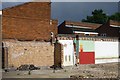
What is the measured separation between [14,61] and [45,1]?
30.9 feet

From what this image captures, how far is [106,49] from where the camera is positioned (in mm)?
48875

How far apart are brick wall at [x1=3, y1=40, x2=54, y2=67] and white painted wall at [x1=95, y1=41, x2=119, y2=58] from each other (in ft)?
35.4

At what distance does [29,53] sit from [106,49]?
54.7ft

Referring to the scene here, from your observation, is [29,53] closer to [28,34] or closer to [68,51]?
[28,34]

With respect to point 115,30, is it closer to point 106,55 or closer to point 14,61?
point 106,55

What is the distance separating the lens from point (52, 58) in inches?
1527

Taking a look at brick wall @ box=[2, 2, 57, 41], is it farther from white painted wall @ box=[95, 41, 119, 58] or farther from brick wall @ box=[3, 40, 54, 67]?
white painted wall @ box=[95, 41, 119, 58]

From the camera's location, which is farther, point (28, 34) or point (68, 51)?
point (68, 51)

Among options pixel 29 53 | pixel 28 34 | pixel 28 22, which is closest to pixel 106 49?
pixel 28 34

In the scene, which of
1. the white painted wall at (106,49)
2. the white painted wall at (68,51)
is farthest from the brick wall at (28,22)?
the white painted wall at (106,49)

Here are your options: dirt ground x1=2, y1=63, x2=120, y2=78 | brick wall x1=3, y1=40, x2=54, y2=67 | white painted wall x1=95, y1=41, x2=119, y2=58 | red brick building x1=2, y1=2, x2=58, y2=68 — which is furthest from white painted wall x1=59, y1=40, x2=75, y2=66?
dirt ground x1=2, y1=63, x2=120, y2=78

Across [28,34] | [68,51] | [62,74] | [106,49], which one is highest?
[28,34]

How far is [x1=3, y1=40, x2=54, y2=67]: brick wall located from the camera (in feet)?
113

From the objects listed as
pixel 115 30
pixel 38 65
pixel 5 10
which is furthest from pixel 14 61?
pixel 115 30
